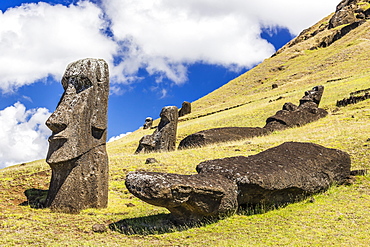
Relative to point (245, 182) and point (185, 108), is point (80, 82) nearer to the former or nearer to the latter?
point (245, 182)

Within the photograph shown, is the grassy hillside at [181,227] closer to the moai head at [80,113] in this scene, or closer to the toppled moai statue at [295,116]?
the moai head at [80,113]

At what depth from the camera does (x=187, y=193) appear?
27.9ft

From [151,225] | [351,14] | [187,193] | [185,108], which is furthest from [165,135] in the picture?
[351,14]

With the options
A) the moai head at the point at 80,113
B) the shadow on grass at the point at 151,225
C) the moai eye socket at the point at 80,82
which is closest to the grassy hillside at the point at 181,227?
the shadow on grass at the point at 151,225

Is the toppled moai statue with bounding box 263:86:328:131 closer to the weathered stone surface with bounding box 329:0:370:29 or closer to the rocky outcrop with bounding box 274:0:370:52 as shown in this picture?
the rocky outcrop with bounding box 274:0:370:52

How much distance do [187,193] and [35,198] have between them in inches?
248

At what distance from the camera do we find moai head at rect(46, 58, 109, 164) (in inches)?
433

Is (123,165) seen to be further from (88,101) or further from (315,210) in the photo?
(315,210)

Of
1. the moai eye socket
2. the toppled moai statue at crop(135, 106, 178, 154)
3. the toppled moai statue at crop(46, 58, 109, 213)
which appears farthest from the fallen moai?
the moai eye socket

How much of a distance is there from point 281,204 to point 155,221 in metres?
3.72

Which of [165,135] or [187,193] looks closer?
[187,193]

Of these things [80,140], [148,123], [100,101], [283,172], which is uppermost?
[148,123]

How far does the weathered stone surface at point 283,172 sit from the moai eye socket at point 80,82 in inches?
174

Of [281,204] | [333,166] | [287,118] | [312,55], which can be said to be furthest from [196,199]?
[312,55]
